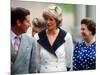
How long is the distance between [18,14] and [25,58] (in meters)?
0.47

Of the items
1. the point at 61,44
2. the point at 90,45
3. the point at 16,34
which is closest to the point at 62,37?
the point at 61,44

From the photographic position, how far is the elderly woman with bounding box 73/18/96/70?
218cm

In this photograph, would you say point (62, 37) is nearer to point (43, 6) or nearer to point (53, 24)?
point (53, 24)

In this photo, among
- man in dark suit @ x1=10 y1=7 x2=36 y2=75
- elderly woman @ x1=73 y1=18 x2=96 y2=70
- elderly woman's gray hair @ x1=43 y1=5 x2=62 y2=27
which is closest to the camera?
man in dark suit @ x1=10 y1=7 x2=36 y2=75

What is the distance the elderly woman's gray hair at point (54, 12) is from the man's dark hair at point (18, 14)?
0.66ft

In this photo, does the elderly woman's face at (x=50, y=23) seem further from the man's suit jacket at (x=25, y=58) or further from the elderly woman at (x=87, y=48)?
the elderly woman at (x=87, y=48)

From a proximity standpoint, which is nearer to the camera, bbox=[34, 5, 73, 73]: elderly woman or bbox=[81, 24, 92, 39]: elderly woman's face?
bbox=[34, 5, 73, 73]: elderly woman

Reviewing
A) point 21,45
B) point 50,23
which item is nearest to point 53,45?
point 50,23

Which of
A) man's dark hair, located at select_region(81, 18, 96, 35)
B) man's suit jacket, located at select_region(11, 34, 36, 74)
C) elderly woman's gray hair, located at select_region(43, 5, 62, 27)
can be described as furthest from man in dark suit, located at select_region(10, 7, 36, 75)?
man's dark hair, located at select_region(81, 18, 96, 35)

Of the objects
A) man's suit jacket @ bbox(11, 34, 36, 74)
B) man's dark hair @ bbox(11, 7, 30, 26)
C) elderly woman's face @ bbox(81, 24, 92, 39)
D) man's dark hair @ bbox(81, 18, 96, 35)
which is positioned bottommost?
man's suit jacket @ bbox(11, 34, 36, 74)

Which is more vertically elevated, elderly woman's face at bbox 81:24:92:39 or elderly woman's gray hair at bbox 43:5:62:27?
elderly woman's gray hair at bbox 43:5:62:27

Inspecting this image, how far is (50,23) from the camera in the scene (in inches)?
82.1

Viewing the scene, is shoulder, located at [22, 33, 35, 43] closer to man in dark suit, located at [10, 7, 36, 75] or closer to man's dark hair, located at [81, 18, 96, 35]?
man in dark suit, located at [10, 7, 36, 75]

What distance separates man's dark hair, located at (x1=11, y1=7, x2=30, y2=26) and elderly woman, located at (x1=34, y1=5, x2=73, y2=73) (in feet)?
0.71
